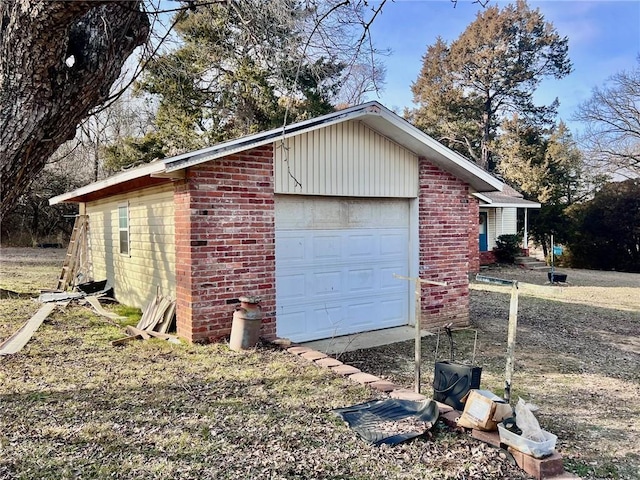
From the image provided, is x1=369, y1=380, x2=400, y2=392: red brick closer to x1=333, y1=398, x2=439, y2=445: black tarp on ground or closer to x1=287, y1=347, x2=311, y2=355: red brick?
x1=333, y1=398, x2=439, y2=445: black tarp on ground

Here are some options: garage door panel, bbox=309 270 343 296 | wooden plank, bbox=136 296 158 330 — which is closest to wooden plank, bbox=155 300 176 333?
wooden plank, bbox=136 296 158 330

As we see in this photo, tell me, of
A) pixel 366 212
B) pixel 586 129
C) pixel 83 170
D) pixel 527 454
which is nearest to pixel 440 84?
pixel 586 129

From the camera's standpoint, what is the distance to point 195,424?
377 centimetres

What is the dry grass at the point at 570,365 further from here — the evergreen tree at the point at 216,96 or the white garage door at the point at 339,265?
the evergreen tree at the point at 216,96

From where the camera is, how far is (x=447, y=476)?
302 centimetres

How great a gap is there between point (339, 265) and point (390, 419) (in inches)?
152

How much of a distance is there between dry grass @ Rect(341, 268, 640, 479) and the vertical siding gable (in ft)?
8.25

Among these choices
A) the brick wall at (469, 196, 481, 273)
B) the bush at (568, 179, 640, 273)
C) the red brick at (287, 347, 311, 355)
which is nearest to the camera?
the red brick at (287, 347, 311, 355)

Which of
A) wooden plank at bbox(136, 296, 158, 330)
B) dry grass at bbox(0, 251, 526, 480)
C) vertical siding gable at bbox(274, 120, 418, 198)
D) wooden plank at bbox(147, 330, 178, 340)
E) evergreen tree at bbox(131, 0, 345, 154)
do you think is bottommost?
dry grass at bbox(0, 251, 526, 480)

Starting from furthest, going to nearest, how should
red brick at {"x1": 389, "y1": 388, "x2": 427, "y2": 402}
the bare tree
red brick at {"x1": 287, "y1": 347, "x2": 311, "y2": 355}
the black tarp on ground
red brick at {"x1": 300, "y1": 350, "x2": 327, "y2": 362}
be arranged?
the bare tree
red brick at {"x1": 287, "y1": 347, "x2": 311, "y2": 355}
red brick at {"x1": 300, "y1": 350, "x2": 327, "y2": 362}
red brick at {"x1": 389, "y1": 388, "x2": 427, "y2": 402}
the black tarp on ground

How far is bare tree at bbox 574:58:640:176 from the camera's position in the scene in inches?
1012

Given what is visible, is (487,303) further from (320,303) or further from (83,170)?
(83,170)

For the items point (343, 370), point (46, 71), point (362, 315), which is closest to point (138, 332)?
point (343, 370)

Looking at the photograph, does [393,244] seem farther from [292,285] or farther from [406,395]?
[406,395]
